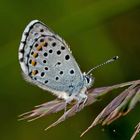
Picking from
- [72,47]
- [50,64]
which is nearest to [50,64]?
[50,64]

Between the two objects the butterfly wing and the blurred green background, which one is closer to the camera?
the butterfly wing

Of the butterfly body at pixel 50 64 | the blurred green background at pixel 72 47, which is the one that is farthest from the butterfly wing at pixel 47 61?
the blurred green background at pixel 72 47

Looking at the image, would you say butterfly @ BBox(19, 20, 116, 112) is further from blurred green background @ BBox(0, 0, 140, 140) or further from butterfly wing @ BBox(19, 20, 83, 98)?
blurred green background @ BBox(0, 0, 140, 140)

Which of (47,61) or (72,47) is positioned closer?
(47,61)

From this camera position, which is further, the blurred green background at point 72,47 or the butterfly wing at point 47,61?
the blurred green background at point 72,47

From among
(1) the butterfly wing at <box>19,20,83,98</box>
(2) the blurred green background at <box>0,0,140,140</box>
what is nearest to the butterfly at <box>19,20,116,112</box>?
(1) the butterfly wing at <box>19,20,83,98</box>

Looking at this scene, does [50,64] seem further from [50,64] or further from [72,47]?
[72,47]

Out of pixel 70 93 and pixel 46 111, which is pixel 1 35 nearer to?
pixel 70 93

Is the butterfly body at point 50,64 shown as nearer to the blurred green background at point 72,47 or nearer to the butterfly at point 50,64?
the butterfly at point 50,64
